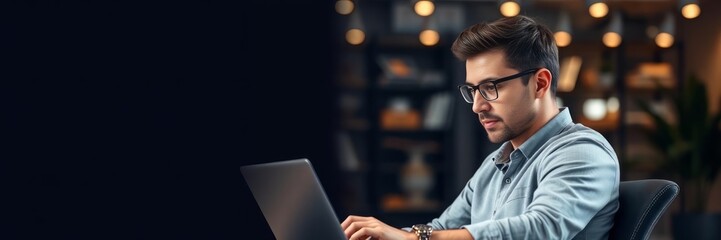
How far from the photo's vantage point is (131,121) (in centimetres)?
467

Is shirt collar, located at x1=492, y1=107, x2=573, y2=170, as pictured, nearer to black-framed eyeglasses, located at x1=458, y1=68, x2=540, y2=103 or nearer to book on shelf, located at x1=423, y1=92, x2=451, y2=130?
black-framed eyeglasses, located at x1=458, y1=68, x2=540, y2=103

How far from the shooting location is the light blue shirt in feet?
5.10

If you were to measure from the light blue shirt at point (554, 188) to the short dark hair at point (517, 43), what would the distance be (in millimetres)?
116

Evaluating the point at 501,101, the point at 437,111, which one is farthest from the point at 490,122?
the point at 437,111

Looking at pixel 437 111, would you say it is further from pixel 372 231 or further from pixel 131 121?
pixel 372 231

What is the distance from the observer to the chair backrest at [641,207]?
1600 mm

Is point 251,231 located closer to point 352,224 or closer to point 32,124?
point 32,124

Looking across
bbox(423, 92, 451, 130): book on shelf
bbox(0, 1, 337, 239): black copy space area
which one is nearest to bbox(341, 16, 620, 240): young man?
bbox(0, 1, 337, 239): black copy space area

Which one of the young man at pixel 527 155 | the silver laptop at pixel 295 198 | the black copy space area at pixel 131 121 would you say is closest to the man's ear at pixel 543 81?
the young man at pixel 527 155

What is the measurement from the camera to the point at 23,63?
4426 millimetres

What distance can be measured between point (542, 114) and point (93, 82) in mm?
3236

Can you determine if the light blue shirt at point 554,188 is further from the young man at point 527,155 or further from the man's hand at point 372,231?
the man's hand at point 372,231

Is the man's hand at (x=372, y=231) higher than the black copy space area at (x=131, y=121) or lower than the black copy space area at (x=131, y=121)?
higher

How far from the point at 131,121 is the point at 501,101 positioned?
323cm
